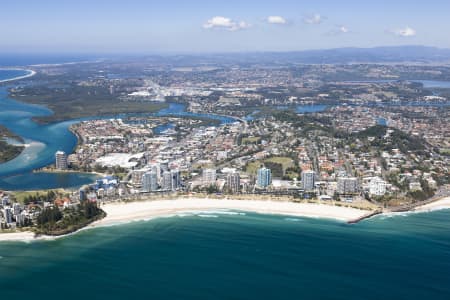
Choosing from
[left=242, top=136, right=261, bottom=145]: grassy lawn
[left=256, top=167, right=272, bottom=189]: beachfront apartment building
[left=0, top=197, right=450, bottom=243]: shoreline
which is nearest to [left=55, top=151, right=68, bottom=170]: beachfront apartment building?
[left=0, top=197, right=450, bottom=243]: shoreline

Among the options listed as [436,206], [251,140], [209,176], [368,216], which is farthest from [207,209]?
[251,140]

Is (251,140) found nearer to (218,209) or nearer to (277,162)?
(277,162)

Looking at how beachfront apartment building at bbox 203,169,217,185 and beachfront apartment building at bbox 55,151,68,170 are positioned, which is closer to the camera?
beachfront apartment building at bbox 203,169,217,185

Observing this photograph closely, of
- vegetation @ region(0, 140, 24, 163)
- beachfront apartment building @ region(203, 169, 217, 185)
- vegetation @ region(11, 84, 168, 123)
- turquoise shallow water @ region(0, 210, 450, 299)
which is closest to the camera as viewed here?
turquoise shallow water @ region(0, 210, 450, 299)

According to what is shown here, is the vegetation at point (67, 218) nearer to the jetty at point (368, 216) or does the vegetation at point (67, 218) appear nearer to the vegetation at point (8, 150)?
the jetty at point (368, 216)

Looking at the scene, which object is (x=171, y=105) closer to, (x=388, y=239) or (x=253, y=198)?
(x=253, y=198)

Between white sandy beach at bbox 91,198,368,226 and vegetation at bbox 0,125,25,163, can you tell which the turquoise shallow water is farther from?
vegetation at bbox 0,125,25,163
